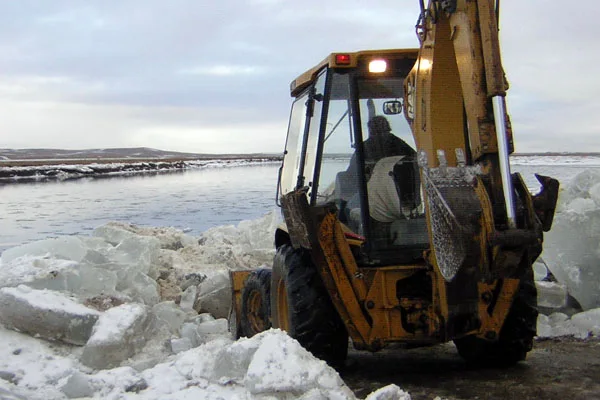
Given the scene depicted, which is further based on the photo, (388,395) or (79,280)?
(79,280)

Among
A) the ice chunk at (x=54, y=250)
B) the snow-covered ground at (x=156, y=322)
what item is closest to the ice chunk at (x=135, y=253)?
the snow-covered ground at (x=156, y=322)

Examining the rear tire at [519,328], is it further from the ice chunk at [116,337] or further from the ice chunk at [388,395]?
the ice chunk at [116,337]

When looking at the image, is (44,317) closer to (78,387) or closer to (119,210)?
(78,387)

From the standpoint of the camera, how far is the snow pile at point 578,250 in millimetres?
7328

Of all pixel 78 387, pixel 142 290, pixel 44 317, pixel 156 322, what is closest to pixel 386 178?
pixel 78 387


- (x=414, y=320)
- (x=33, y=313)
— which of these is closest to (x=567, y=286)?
(x=414, y=320)

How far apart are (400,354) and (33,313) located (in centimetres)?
308

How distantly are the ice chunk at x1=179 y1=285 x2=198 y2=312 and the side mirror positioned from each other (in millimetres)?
4121

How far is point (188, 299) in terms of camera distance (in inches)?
341

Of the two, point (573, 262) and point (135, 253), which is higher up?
point (573, 262)

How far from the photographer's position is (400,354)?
6.24 m

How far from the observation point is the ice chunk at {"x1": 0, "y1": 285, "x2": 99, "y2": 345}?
19.6 feet

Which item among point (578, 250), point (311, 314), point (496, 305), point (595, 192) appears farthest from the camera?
point (595, 192)

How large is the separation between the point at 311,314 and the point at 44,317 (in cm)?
244
